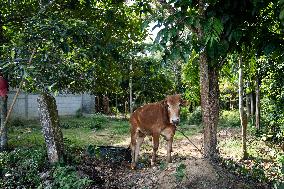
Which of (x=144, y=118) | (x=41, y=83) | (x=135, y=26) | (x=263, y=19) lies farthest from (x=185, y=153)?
(x=41, y=83)

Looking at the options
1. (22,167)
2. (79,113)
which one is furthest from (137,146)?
(79,113)

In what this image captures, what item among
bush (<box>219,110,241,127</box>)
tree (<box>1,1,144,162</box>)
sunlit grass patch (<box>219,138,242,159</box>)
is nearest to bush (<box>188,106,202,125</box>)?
bush (<box>219,110,241,127</box>)

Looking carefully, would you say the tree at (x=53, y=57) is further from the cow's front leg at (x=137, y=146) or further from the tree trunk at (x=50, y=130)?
the cow's front leg at (x=137, y=146)

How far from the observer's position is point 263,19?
6.52 m

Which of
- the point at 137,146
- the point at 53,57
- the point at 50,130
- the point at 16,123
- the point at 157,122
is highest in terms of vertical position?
the point at 53,57

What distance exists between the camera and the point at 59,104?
923 inches

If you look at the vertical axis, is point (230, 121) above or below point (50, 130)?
below

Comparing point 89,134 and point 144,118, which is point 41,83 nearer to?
point 144,118

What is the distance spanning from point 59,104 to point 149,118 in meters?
15.7

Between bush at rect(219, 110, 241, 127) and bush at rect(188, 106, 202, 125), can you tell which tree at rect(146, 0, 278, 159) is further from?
bush at rect(188, 106, 202, 125)

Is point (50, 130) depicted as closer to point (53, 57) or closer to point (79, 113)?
point (53, 57)

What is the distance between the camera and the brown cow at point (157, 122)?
8172 millimetres

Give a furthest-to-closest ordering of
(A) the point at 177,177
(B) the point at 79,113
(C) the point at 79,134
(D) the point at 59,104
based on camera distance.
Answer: (B) the point at 79,113 < (D) the point at 59,104 < (C) the point at 79,134 < (A) the point at 177,177

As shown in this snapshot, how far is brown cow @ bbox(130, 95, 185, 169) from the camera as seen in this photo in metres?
8.17
